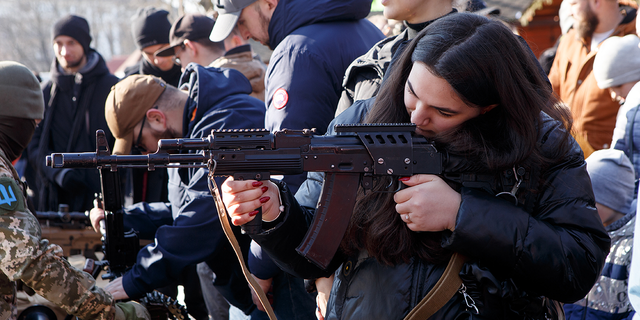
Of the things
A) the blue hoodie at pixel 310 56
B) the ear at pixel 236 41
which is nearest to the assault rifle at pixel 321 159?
the blue hoodie at pixel 310 56

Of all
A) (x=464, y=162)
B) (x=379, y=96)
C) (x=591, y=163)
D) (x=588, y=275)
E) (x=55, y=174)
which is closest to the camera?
(x=588, y=275)

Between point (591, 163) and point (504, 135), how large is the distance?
A: 71.8 inches

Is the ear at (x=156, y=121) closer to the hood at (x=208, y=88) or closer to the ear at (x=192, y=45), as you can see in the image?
the hood at (x=208, y=88)

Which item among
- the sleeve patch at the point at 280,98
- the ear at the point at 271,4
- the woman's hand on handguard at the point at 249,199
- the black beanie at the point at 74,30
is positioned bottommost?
the black beanie at the point at 74,30

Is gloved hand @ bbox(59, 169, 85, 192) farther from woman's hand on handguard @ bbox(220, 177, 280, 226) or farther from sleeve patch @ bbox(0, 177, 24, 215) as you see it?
woman's hand on handguard @ bbox(220, 177, 280, 226)

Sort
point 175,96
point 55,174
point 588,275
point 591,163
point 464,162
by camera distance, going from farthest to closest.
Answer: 1. point 55,174
2. point 175,96
3. point 591,163
4. point 464,162
5. point 588,275

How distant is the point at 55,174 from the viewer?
5.30 metres

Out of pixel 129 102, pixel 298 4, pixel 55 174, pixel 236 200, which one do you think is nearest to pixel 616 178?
pixel 298 4

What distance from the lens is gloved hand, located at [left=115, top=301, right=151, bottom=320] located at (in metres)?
2.75

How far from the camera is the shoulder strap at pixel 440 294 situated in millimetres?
1617

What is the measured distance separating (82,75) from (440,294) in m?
5.12

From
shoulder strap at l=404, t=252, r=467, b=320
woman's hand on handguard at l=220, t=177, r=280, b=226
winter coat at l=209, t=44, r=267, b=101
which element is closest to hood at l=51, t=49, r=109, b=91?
winter coat at l=209, t=44, r=267, b=101

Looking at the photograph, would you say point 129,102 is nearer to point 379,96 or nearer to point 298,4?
point 298,4

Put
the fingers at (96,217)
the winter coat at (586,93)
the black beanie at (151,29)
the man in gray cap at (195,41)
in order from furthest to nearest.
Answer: the black beanie at (151,29), the winter coat at (586,93), the man in gray cap at (195,41), the fingers at (96,217)
